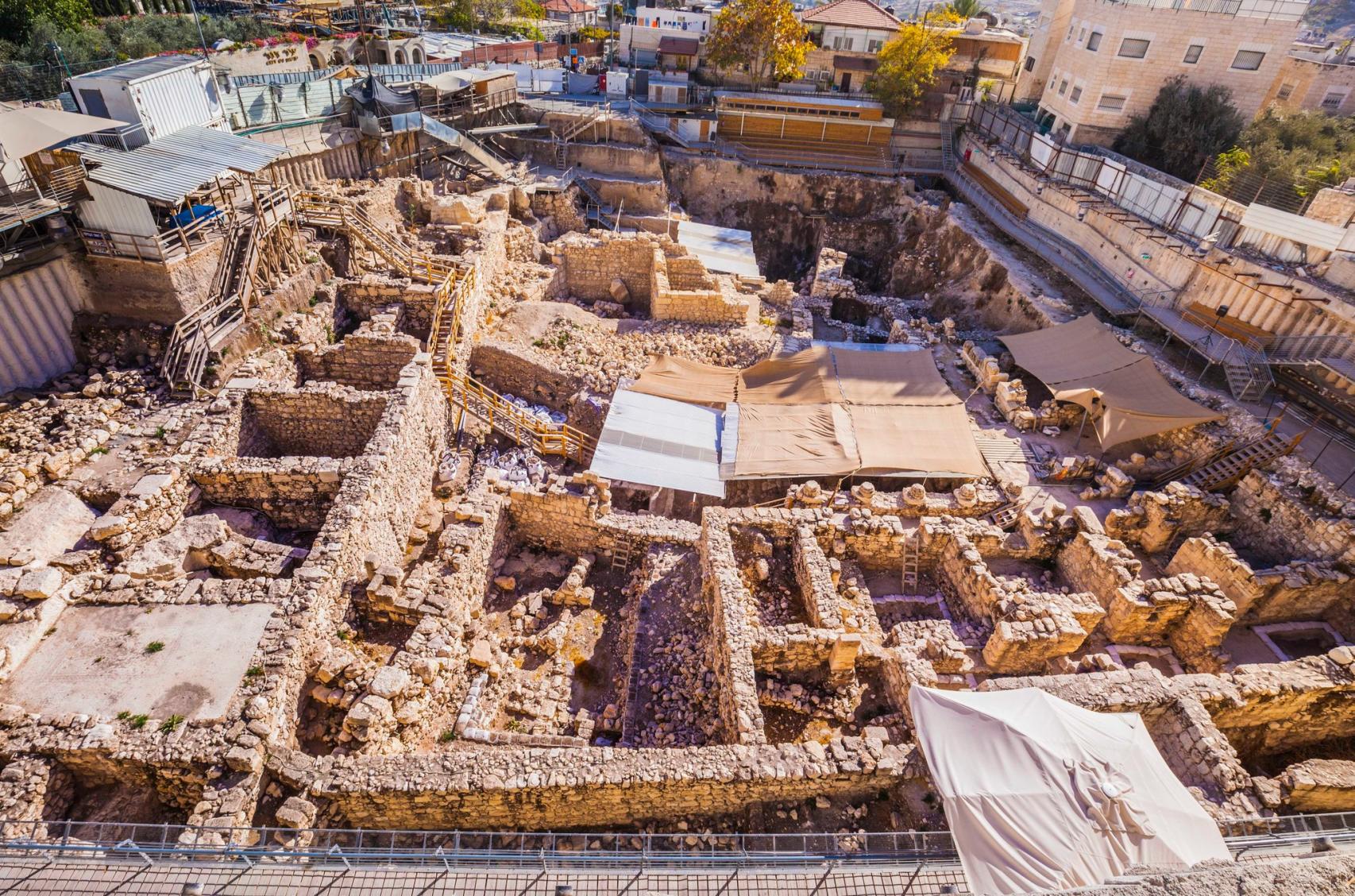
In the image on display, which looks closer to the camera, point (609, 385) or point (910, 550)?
point (910, 550)

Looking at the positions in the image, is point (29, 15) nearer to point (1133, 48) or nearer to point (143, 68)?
point (143, 68)

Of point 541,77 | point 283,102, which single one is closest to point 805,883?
point 283,102

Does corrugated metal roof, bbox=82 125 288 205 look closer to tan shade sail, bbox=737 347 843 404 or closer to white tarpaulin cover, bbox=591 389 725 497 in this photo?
white tarpaulin cover, bbox=591 389 725 497

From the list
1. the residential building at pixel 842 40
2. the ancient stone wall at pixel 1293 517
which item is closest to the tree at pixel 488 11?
the residential building at pixel 842 40

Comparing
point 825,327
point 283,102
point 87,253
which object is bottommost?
point 825,327

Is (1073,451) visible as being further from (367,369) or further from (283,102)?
(283,102)

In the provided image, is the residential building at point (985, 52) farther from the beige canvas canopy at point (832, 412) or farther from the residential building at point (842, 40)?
the beige canvas canopy at point (832, 412)

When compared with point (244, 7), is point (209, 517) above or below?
below

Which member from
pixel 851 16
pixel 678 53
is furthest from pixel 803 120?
pixel 851 16
